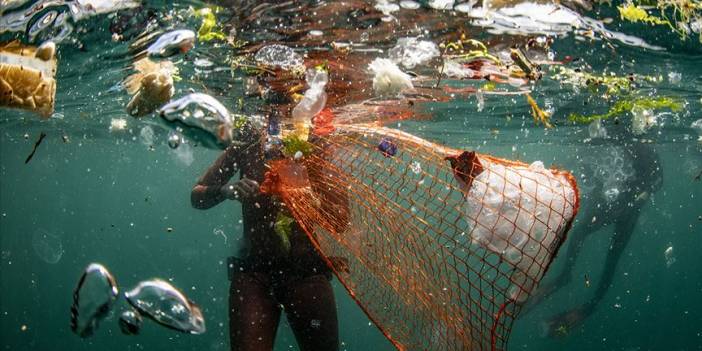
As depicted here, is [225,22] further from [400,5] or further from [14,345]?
[14,345]

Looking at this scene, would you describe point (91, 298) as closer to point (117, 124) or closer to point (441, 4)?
point (441, 4)

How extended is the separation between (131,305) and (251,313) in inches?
73.6

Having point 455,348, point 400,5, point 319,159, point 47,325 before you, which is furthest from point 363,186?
point 47,325

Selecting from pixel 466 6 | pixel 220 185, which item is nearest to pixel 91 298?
pixel 220 185

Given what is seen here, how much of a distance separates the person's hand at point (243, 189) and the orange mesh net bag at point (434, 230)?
1.08 ft

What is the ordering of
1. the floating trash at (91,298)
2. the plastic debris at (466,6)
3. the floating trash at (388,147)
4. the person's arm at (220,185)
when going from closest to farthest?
the floating trash at (91,298) → the floating trash at (388,147) → the person's arm at (220,185) → the plastic debris at (466,6)

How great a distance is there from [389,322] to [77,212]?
7390 inches

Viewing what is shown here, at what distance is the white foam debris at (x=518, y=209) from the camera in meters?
3.48

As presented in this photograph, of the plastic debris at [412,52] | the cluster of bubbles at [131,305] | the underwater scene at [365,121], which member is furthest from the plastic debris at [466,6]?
the cluster of bubbles at [131,305]

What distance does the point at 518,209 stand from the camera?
3.64m

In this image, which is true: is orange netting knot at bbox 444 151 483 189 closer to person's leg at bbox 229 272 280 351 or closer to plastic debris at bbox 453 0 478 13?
person's leg at bbox 229 272 280 351

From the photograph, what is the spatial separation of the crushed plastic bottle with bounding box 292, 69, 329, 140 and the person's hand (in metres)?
0.89

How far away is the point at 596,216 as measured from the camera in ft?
67.9

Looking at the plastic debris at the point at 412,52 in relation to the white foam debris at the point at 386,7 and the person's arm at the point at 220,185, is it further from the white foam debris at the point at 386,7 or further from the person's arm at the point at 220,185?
the person's arm at the point at 220,185
